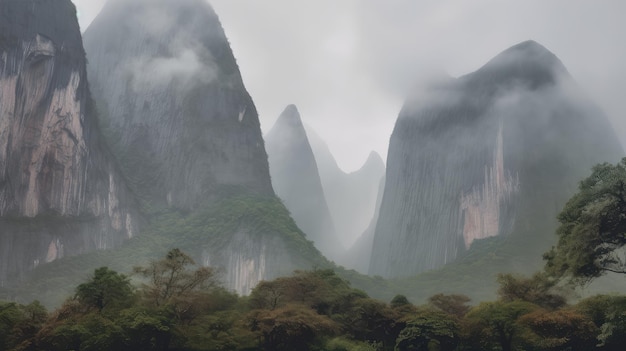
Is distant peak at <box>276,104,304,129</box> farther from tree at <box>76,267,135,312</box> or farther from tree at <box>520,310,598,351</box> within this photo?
tree at <box>520,310,598,351</box>

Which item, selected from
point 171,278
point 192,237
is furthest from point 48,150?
point 171,278

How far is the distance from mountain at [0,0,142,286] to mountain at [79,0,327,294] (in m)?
8.43

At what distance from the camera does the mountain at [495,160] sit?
83.4m

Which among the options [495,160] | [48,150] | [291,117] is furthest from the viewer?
[291,117]

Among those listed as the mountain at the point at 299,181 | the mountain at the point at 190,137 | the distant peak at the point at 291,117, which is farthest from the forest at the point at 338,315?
the distant peak at the point at 291,117

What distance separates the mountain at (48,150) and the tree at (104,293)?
27.6 m

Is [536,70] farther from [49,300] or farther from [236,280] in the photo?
[49,300]

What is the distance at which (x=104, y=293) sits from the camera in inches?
1187

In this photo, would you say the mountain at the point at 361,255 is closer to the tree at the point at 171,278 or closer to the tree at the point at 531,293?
the tree at the point at 531,293

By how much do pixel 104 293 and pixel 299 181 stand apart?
110064mm

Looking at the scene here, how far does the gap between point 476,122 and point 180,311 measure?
248 ft

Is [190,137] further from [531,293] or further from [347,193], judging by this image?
[347,193]

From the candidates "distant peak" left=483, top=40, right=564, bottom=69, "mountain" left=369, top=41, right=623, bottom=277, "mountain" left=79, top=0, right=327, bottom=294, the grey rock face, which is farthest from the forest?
"distant peak" left=483, top=40, right=564, bottom=69

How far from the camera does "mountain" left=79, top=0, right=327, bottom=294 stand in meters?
71.9
